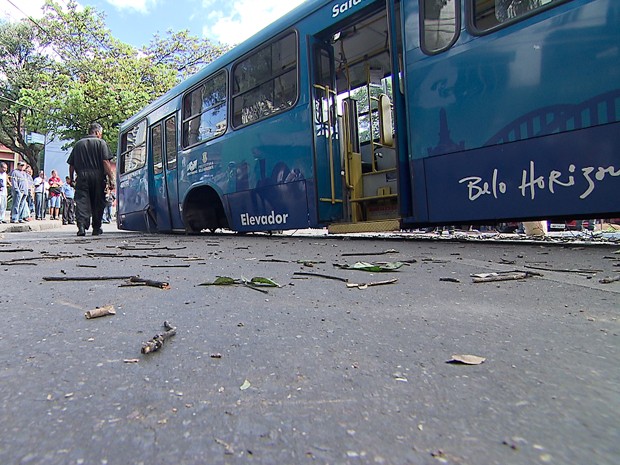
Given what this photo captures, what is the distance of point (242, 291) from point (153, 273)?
899 millimetres

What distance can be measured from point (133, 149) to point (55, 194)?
1014 centimetres

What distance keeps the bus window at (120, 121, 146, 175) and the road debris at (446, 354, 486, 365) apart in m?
8.12

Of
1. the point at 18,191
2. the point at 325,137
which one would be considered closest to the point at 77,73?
the point at 18,191

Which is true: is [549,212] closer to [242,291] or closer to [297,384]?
[242,291]

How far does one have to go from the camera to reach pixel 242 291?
196 cm

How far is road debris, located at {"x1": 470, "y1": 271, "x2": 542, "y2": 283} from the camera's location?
220cm

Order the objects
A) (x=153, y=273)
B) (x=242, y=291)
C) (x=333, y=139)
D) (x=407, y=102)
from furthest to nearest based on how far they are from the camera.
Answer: (x=333, y=139)
(x=407, y=102)
(x=153, y=273)
(x=242, y=291)

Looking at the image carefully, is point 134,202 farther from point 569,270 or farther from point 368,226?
point 569,270

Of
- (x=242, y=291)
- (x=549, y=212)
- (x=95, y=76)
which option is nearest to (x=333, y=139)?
(x=549, y=212)

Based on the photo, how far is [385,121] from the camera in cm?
539

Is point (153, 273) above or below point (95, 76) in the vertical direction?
below

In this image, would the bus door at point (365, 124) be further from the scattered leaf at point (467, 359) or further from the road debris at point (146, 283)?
the scattered leaf at point (467, 359)

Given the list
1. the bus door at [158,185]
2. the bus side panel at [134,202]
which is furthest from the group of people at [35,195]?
the bus door at [158,185]

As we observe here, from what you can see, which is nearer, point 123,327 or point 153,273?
point 123,327
